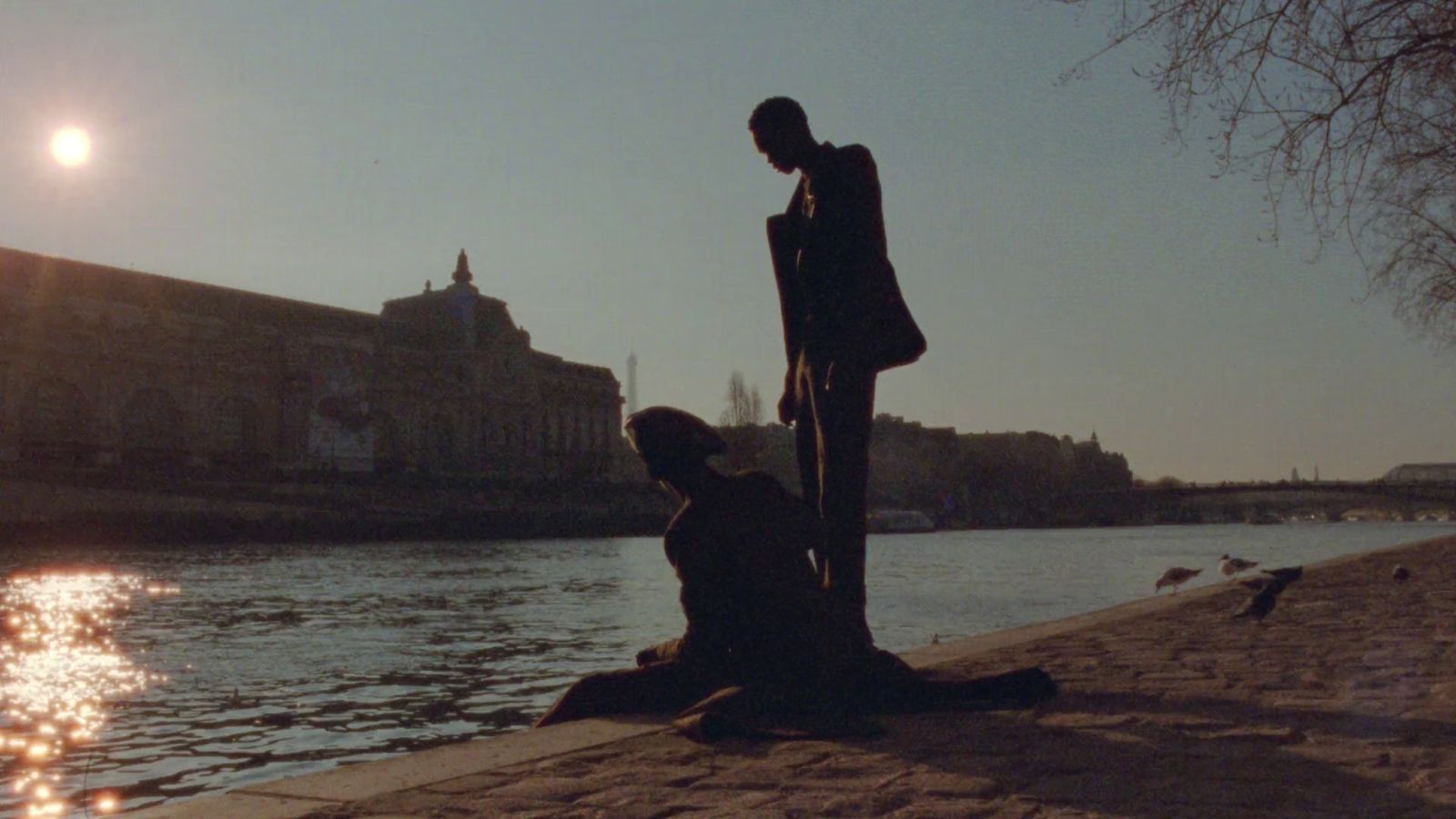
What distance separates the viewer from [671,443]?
4.84m

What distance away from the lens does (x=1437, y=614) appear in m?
8.91

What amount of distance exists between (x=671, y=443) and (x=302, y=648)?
397 inches

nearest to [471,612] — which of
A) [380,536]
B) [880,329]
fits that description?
[880,329]

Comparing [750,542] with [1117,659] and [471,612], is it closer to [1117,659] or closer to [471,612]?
[1117,659]

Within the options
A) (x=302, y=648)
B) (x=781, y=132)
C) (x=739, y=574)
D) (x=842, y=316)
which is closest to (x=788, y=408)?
(x=842, y=316)

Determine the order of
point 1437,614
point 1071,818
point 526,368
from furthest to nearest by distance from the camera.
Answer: point 526,368 → point 1437,614 → point 1071,818

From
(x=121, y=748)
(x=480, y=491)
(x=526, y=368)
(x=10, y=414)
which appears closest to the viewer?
(x=121, y=748)

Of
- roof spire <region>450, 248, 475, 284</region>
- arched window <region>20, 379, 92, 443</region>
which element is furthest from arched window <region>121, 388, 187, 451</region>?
roof spire <region>450, 248, 475, 284</region>

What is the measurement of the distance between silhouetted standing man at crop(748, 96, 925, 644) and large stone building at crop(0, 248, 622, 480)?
57.4 m

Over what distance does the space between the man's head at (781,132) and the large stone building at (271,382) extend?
57.4 meters

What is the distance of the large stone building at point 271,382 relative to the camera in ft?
200

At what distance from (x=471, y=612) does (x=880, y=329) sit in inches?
582

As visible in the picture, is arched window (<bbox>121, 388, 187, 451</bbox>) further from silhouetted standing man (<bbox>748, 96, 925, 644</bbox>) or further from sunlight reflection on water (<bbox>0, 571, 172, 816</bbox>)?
silhouetted standing man (<bbox>748, 96, 925, 644</bbox>)

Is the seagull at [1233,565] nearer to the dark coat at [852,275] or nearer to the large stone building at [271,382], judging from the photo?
the dark coat at [852,275]
